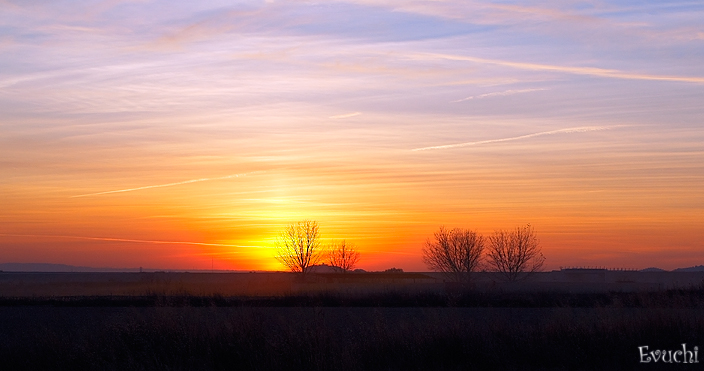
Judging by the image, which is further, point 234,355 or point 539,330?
point 539,330

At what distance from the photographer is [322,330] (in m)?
15.9

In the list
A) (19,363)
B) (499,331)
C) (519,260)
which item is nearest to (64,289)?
(519,260)

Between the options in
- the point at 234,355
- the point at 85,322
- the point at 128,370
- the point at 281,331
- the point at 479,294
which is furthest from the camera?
the point at 479,294

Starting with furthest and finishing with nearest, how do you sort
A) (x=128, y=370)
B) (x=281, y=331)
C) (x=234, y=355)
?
(x=281, y=331), (x=234, y=355), (x=128, y=370)

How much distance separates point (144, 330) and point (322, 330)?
466cm

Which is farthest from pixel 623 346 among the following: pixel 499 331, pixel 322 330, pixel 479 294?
pixel 479 294

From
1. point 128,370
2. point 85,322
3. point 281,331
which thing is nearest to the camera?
point 128,370

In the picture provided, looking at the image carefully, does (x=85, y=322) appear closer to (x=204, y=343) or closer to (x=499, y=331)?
(x=204, y=343)

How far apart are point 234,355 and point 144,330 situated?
10.0 ft

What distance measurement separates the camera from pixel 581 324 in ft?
54.3

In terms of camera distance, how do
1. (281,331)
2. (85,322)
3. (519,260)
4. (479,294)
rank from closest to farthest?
(281,331) → (85,322) → (479,294) → (519,260)

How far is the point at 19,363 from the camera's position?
15.6 metres

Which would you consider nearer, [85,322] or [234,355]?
[234,355]

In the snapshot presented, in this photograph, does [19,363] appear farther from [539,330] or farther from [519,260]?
[519,260]
